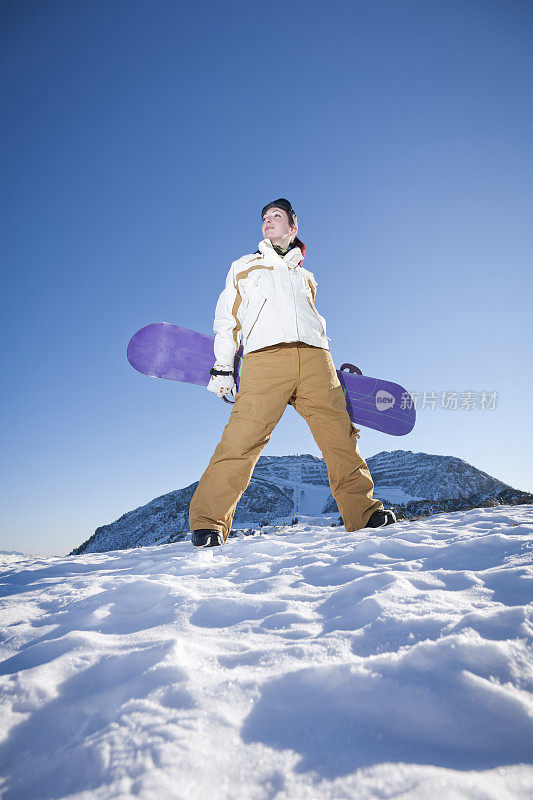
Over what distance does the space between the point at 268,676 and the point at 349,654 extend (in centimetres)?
20

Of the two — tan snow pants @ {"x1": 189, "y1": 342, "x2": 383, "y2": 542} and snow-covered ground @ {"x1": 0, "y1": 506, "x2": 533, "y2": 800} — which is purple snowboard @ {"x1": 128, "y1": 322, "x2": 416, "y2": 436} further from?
snow-covered ground @ {"x1": 0, "y1": 506, "x2": 533, "y2": 800}

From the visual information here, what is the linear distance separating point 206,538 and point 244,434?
73 centimetres

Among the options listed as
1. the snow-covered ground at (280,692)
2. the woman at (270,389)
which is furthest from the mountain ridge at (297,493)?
the snow-covered ground at (280,692)

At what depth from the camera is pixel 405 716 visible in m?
0.58

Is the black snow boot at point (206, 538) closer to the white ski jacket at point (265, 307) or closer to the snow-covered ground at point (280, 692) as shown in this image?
the snow-covered ground at point (280, 692)

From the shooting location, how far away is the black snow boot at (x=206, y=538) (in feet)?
7.36

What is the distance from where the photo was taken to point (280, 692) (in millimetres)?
650

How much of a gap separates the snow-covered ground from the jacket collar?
7.94 feet

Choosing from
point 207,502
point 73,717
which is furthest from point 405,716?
point 207,502

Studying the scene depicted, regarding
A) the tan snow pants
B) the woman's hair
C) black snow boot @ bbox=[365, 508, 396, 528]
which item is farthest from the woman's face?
black snow boot @ bbox=[365, 508, 396, 528]

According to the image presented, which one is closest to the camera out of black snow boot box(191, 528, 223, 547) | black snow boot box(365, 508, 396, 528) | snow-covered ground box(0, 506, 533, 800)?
snow-covered ground box(0, 506, 533, 800)

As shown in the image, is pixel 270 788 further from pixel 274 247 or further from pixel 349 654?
pixel 274 247

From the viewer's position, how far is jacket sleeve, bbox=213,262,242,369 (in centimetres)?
271

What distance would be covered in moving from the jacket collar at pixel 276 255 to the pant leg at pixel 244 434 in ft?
2.69
